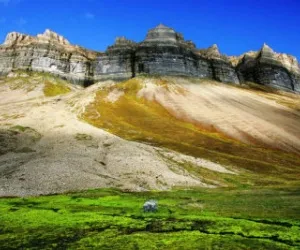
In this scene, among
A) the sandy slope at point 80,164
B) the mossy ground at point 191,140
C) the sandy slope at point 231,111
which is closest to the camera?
the sandy slope at point 80,164

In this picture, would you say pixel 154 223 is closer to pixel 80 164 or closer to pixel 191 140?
pixel 80 164

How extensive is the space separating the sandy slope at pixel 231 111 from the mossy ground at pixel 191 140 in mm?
5223

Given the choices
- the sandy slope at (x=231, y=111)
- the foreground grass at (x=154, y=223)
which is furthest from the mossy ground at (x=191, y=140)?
the foreground grass at (x=154, y=223)

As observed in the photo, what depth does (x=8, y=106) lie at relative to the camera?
144m

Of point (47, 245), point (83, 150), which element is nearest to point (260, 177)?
point (83, 150)

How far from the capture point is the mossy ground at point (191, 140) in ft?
267

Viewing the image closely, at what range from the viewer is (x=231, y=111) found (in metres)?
146

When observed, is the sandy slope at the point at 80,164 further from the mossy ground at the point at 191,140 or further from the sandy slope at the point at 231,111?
the sandy slope at the point at 231,111

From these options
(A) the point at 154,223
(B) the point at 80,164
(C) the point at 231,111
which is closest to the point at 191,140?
(C) the point at 231,111

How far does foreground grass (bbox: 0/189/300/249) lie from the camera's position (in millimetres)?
27984

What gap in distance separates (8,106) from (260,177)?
94.3 metres

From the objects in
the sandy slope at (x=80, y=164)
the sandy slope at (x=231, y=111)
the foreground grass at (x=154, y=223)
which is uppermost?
the sandy slope at (x=231, y=111)

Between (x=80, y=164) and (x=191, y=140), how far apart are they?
46.5 meters

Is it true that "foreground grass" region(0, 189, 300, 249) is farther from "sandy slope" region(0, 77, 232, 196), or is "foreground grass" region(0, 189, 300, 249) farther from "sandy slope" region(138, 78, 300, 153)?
→ "sandy slope" region(138, 78, 300, 153)
